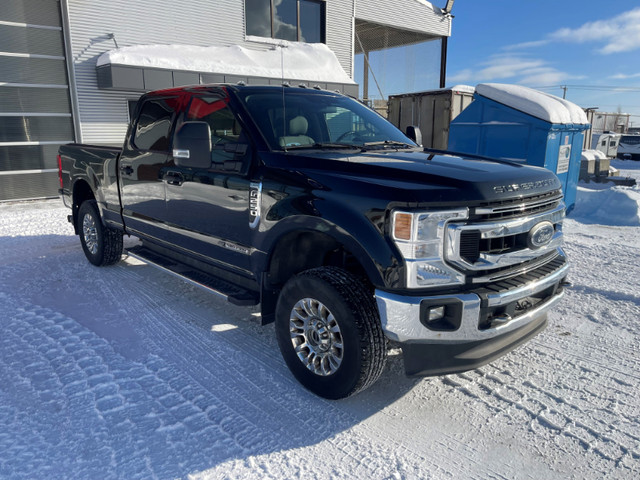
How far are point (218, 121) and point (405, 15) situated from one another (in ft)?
58.0

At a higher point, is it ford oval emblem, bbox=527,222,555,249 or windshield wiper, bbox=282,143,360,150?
windshield wiper, bbox=282,143,360,150

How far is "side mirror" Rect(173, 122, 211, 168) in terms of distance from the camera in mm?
3365

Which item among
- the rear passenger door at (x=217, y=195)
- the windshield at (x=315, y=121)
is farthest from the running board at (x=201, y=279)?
the windshield at (x=315, y=121)

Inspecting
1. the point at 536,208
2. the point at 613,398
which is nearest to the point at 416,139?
the point at 536,208

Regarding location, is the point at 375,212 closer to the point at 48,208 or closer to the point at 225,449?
the point at 225,449

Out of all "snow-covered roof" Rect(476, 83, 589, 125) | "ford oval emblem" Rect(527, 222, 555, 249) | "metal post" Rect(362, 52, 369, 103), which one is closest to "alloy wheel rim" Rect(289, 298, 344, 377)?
"ford oval emblem" Rect(527, 222, 555, 249)

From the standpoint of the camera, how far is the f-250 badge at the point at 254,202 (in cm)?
338

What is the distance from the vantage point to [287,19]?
52.6 feet

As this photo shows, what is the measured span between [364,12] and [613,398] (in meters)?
17.8

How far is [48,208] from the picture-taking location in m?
10.8

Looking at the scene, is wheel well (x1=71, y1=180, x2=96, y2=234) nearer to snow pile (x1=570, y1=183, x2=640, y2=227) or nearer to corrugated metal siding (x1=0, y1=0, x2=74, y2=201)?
corrugated metal siding (x1=0, y1=0, x2=74, y2=201)

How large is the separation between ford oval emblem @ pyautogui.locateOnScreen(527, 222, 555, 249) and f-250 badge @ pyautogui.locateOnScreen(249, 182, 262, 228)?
1.77 metres

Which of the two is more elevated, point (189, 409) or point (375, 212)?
point (375, 212)

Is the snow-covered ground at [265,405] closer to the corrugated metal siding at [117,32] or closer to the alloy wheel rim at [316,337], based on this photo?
the alloy wheel rim at [316,337]
